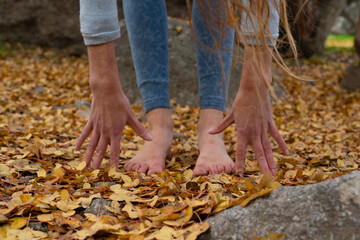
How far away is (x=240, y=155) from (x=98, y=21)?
0.64m

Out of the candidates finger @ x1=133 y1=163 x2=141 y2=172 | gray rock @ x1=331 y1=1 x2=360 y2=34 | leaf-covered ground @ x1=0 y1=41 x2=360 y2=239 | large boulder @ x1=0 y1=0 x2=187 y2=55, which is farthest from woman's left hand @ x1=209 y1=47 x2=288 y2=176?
gray rock @ x1=331 y1=1 x2=360 y2=34

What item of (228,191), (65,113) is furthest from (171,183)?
(65,113)

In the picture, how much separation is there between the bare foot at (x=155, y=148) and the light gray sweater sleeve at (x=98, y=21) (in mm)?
441

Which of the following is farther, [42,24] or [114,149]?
[42,24]

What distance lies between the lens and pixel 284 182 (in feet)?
3.84

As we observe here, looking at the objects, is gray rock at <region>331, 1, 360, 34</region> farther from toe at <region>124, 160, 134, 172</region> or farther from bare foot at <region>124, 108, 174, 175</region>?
toe at <region>124, 160, 134, 172</region>

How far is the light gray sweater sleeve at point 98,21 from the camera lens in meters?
1.24

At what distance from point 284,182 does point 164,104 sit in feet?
2.06

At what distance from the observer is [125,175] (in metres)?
1.24

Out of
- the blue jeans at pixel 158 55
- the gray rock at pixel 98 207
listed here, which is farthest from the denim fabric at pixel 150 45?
the gray rock at pixel 98 207

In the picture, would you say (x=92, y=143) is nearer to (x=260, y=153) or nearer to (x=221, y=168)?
(x=221, y=168)

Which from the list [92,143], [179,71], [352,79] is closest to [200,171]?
[92,143]

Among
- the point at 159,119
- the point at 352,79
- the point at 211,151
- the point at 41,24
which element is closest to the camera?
the point at 211,151

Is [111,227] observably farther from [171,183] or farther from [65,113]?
[65,113]
